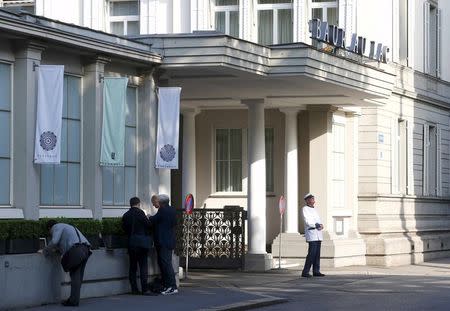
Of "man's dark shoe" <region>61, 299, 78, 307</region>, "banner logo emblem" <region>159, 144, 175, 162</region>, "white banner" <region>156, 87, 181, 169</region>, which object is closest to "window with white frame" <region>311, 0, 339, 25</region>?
"white banner" <region>156, 87, 181, 169</region>

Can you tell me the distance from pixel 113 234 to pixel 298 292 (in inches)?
170

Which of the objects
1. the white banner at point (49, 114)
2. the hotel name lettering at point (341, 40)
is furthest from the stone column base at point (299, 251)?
the white banner at point (49, 114)

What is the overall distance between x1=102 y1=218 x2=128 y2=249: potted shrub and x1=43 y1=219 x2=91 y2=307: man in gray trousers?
2.08 meters

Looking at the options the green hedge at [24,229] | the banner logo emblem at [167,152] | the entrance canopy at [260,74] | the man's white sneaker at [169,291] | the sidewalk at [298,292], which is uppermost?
the entrance canopy at [260,74]

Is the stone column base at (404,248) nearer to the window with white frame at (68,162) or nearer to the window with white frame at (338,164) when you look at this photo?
the window with white frame at (338,164)

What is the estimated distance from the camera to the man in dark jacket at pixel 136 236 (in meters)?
22.9

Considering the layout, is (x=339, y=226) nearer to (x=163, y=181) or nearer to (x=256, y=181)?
(x=256, y=181)

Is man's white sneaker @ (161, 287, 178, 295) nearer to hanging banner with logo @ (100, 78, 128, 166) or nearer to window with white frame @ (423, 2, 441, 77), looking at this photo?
hanging banner with logo @ (100, 78, 128, 166)

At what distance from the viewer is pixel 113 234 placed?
23.2 metres

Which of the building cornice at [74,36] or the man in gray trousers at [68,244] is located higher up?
the building cornice at [74,36]

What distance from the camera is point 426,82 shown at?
4050 cm

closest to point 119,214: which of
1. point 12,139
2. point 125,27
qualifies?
point 12,139

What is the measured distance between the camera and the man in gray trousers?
20.5m

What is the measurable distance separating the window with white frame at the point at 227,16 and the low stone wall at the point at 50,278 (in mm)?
14540
